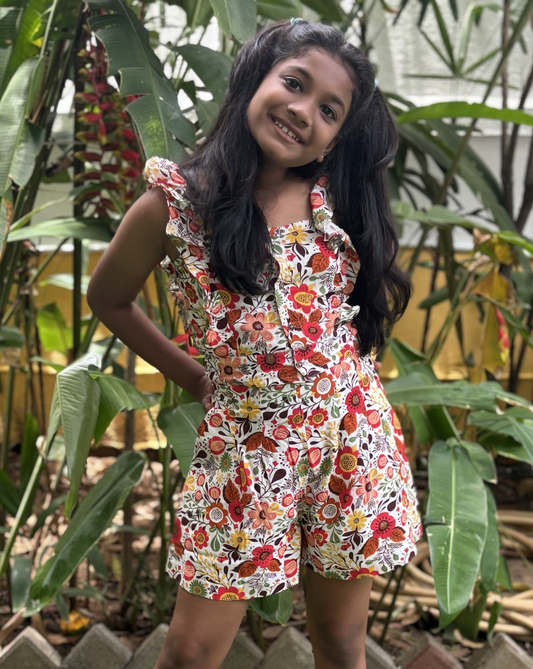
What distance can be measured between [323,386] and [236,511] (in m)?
0.19

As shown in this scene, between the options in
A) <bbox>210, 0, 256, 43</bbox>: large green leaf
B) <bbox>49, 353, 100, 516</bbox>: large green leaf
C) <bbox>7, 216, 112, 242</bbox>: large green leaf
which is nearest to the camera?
<bbox>49, 353, 100, 516</bbox>: large green leaf

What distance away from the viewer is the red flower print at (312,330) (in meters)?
0.99

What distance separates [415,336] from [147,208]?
5.94 ft

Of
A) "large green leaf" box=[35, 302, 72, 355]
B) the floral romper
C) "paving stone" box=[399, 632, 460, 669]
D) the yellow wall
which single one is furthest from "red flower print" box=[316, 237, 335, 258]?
the yellow wall

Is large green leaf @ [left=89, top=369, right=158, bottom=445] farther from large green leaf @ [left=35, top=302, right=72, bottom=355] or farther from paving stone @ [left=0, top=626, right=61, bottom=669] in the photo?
large green leaf @ [left=35, top=302, right=72, bottom=355]

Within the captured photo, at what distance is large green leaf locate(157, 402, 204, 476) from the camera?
114cm

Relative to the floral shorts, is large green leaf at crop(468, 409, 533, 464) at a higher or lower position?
lower

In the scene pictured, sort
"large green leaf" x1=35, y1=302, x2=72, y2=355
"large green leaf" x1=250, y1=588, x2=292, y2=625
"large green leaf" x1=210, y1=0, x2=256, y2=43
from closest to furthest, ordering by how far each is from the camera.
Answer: "large green leaf" x1=210, y1=0, x2=256, y2=43 → "large green leaf" x1=250, y1=588, x2=292, y2=625 → "large green leaf" x1=35, y1=302, x2=72, y2=355

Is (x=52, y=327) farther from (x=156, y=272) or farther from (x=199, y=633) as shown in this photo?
(x=199, y=633)

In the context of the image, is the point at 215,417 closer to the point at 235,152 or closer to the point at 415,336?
the point at 235,152

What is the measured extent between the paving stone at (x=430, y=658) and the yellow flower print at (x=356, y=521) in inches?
20.5

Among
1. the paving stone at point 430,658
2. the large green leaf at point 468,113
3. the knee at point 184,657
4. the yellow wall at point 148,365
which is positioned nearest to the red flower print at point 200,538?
the knee at point 184,657

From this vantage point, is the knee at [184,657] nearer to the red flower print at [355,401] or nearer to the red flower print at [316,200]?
the red flower print at [355,401]

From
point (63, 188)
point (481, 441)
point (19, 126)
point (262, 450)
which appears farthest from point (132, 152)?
point (63, 188)
